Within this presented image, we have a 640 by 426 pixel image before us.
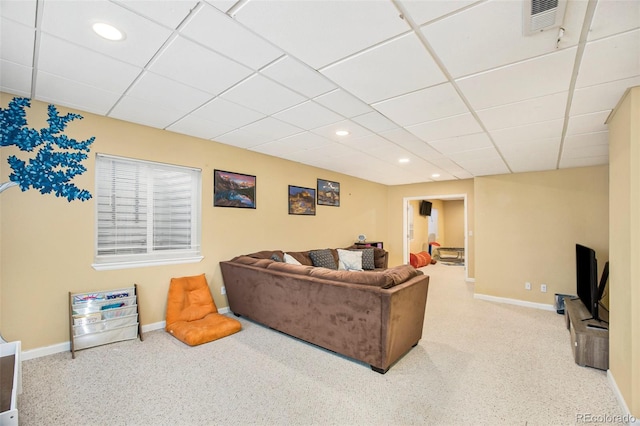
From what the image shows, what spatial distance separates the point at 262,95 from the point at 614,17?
7.44ft

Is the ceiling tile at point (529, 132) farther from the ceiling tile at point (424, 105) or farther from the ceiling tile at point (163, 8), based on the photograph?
the ceiling tile at point (163, 8)

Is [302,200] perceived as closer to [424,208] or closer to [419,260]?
[419,260]

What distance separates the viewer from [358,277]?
111 inches

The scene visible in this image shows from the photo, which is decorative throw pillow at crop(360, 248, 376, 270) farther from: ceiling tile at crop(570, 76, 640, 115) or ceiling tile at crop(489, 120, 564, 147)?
ceiling tile at crop(570, 76, 640, 115)

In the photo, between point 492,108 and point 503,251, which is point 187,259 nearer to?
point 492,108

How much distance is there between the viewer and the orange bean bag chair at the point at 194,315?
327cm

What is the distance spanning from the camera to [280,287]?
3.34m

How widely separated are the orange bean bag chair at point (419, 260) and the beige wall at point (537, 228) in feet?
9.60

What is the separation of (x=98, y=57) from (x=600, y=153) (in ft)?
18.6

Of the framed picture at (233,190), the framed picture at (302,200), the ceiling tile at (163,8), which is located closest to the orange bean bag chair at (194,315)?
the framed picture at (233,190)

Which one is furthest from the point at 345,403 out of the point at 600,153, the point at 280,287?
the point at 600,153

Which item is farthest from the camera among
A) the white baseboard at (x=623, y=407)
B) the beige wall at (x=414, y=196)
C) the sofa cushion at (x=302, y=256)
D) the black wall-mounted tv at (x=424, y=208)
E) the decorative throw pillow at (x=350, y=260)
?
the black wall-mounted tv at (x=424, y=208)

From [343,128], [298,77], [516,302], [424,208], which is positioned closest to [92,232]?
[298,77]

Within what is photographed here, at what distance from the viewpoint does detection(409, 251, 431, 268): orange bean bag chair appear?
27.9ft
